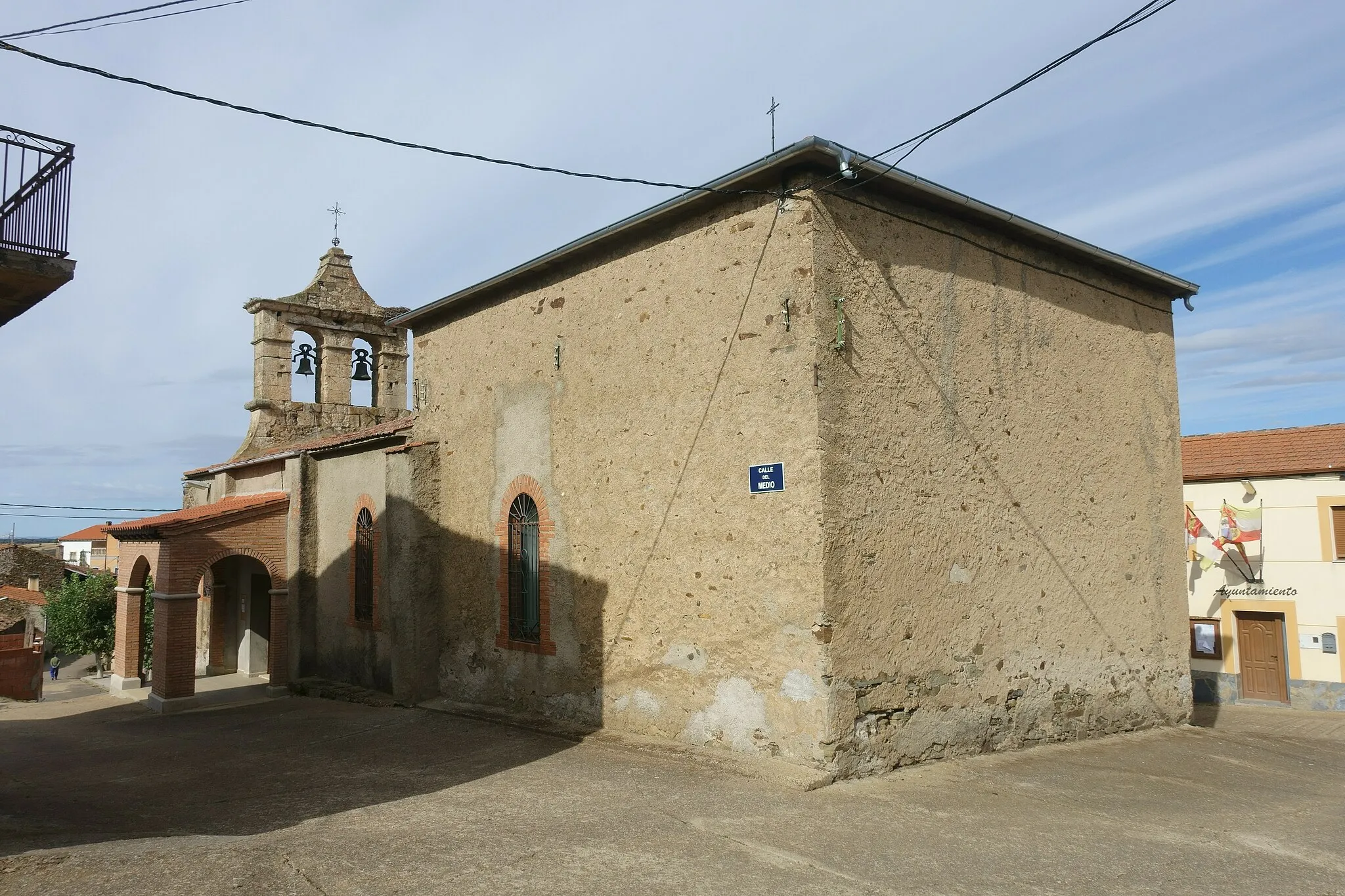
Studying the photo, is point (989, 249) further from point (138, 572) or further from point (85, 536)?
point (85, 536)

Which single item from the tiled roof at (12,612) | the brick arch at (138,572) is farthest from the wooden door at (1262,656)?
the tiled roof at (12,612)

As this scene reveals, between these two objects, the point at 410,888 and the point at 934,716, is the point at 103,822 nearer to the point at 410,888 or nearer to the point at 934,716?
the point at 410,888

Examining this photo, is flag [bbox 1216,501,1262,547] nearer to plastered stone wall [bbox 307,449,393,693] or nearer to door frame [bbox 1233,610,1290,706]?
door frame [bbox 1233,610,1290,706]

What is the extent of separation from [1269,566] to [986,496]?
10585mm

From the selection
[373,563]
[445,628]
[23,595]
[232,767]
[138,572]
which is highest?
[373,563]

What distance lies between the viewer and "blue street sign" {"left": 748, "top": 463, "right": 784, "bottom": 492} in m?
7.13

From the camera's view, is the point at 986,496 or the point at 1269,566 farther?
the point at 1269,566

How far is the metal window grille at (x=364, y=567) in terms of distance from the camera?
12.3m

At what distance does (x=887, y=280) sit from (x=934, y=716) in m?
3.67

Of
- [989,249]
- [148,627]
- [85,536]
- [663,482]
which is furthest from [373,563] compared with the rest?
[85,536]

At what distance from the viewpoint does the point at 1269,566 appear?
51.0ft

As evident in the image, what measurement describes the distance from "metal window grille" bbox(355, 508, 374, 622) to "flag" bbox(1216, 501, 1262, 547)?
14.2 m

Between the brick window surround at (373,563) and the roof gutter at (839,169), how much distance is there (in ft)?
9.30

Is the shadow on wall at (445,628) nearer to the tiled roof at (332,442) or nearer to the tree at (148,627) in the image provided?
the tiled roof at (332,442)
